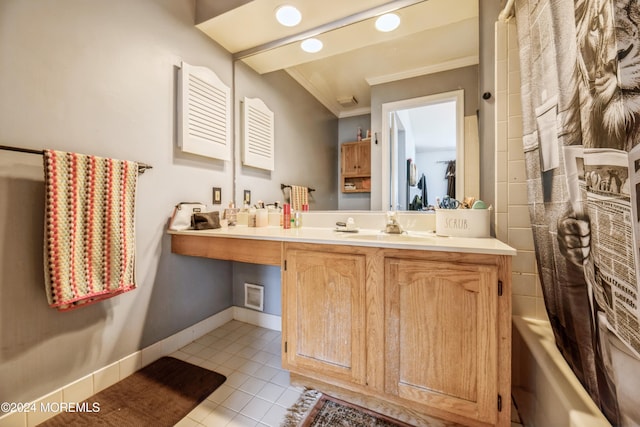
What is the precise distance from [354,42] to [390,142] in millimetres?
720

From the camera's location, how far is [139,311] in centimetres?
141

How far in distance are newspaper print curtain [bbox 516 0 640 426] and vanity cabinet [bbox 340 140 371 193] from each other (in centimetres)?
83

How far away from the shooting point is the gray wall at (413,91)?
1377 mm

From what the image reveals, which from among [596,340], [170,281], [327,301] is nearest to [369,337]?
[327,301]

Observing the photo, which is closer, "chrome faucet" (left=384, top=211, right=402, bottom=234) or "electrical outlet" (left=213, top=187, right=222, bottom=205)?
"chrome faucet" (left=384, top=211, right=402, bottom=234)

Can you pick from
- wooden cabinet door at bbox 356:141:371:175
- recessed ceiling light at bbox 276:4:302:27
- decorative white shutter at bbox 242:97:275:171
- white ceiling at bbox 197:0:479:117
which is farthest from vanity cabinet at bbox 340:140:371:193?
recessed ceiling light at bbox 276:4:302:27

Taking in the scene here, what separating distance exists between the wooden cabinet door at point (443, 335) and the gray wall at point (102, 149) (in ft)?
2.95

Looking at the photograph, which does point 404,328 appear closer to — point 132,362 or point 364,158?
point 364,158

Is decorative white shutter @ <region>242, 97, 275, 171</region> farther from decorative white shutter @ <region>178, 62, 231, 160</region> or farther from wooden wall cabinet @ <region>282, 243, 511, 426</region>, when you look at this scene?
wooden wall cabinet @ <region>282, 243, 511, 426</region>

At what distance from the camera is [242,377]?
1351mm

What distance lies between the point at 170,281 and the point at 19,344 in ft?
2.12

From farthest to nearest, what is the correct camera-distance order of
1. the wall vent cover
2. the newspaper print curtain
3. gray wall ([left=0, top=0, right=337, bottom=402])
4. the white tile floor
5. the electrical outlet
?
the wall vent cover, the electrical outlet, the white tile floor, gray wall ([left=0, top=0, right=337, bottom=402]), the newspaper print curtain

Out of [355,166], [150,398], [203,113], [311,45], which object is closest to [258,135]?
[203,113]

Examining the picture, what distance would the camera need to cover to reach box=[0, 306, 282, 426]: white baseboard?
1.03 meters
